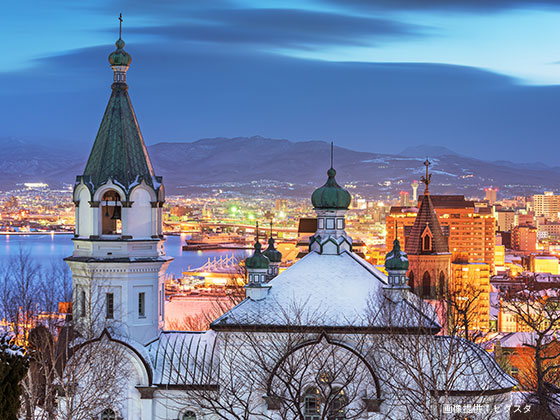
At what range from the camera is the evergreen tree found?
15.5 metres

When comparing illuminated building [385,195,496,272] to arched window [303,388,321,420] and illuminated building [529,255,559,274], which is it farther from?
arched window [303,388,321,420]

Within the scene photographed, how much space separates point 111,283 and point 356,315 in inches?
252

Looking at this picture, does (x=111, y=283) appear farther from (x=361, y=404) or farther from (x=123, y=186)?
(x=361, y=404)

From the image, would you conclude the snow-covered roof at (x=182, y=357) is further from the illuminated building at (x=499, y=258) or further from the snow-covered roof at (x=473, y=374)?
the illuminated building at (x=499, y=258)

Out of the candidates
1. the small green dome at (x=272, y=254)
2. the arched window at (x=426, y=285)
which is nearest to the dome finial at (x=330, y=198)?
the small green dome at (x=272, y=254)

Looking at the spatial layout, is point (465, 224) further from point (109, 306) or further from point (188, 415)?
point (188, 415)

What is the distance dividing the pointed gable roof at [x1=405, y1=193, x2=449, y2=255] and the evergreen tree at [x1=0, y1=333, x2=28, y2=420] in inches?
1790

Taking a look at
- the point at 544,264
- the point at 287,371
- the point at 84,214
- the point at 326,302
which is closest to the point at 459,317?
the point at 326,302

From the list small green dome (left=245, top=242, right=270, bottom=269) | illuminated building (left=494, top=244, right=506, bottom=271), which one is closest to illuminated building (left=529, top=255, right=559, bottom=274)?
illuminated building (left=494, top=244, right=506, bottom=271)

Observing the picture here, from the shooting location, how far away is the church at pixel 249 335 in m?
22.8

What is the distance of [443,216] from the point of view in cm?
16850

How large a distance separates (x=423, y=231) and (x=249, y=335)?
38.4m

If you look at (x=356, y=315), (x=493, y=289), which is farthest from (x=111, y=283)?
(x=493, y=289)

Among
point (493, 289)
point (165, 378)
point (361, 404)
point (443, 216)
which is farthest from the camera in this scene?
point (443, 216)
